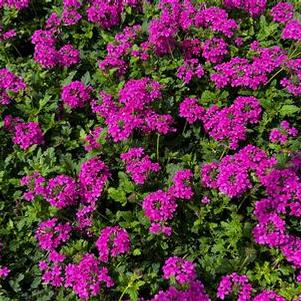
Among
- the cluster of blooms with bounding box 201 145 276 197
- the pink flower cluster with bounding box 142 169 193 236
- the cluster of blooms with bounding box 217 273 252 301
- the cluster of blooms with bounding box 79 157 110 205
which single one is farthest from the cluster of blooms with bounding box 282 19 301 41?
the cluster of blooms with bounding box 217 273 252 301

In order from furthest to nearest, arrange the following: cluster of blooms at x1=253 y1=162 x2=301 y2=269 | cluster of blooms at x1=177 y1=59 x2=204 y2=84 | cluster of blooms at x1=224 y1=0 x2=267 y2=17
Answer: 1. cluster of blooms at x1=224 y1=0 x2=267 y2=17
2. cluster of blooms at x1=177 y1=59 x2=204 y2=84
3. cluster of blooms at x1=253 y1=162 x2=301 y2=269

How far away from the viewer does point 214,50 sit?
18.8 ft

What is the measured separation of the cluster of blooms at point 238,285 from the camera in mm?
4156

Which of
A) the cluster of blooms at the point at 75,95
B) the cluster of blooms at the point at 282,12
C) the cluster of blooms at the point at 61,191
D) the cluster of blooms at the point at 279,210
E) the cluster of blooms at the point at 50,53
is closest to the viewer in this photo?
the cluster of blooms at the point at 279,210

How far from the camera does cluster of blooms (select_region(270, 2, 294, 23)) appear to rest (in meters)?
6.15

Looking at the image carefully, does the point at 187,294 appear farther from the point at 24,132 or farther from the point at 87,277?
the point at 24,132

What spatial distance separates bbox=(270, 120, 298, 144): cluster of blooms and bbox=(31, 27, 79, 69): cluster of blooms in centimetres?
253

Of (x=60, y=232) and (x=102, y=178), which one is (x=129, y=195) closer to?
(x=102, y=178)

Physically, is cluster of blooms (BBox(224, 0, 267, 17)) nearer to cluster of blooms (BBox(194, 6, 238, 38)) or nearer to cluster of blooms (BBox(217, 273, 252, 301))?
cluster of blooms (BBox(194, 6, 238, 38))

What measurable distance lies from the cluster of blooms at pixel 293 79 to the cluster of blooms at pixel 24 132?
2.67 m

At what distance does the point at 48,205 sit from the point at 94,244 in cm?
62

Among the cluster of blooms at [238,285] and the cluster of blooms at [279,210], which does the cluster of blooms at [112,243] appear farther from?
the cluster of blooms at [279,210]

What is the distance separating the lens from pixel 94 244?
4668 mm

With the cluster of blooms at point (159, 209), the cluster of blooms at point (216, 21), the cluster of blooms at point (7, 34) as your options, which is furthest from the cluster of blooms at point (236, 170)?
the cluster of blooms at point (7, 34)
